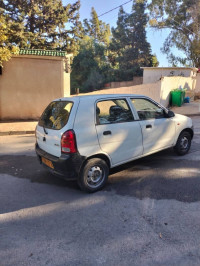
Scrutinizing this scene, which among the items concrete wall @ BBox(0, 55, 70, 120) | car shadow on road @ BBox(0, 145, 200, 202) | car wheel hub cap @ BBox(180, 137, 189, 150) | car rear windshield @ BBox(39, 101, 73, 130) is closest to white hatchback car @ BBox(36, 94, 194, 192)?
car rear windshield @ BBox(39, 101, 73, 130)

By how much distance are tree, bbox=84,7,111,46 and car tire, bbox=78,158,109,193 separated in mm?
44295

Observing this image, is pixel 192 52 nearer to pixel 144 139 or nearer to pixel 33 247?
pixel 144 139

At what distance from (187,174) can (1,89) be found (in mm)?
9518

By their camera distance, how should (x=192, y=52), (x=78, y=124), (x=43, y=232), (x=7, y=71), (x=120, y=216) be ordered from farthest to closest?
(x=192, y=52)
(x=7, y=71)
(x=78, y=124)
(x=120, y=216)
(x=43, y=232)

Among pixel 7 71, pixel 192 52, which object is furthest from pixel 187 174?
pixel 192 52

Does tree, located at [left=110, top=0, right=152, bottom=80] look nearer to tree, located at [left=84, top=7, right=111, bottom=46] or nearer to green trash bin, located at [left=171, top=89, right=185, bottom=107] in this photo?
tree, located at [left=84, top=7, right=111, bottom=46]

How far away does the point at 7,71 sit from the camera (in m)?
10.2

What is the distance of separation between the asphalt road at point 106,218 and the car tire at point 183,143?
2.08ft

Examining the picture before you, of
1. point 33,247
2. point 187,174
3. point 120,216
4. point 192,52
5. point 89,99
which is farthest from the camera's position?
point 192,52

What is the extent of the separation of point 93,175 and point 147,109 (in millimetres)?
1879

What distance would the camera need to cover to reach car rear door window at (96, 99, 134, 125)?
3.66m

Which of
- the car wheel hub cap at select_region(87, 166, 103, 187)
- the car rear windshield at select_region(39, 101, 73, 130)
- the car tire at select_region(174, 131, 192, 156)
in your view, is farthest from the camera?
the car tire at select_region(174, 131, 192, 156)

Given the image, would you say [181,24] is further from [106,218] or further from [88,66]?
[106,218]

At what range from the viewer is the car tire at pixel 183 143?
512cm
